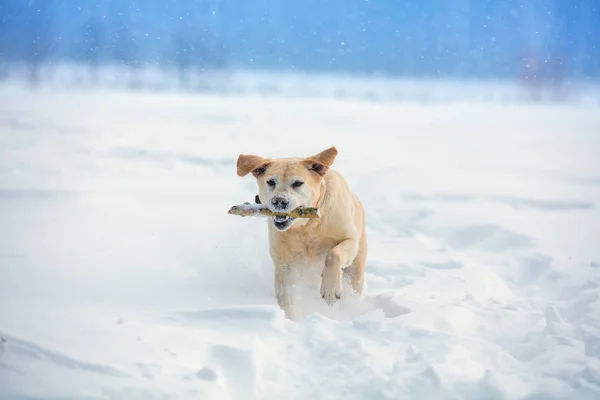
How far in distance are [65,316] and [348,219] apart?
1874mm

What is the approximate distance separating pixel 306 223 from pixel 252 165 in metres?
0.52

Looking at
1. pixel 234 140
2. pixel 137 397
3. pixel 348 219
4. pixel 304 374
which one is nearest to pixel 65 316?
pixel 137 397

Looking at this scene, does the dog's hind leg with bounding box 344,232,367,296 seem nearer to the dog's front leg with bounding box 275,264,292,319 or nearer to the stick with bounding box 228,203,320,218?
the dog's front leg with bounding box 275,264,292,319

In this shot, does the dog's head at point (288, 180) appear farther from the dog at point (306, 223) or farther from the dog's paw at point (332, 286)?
the dog's paw at point (332, 286)

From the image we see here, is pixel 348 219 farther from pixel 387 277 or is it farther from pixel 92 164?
pixel 92 164

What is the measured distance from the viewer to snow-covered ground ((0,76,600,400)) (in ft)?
9.66

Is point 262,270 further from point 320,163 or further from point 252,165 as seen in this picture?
point 320,163

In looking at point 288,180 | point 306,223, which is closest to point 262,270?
point 306,223

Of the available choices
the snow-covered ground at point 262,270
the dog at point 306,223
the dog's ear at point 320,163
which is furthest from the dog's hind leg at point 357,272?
the dog's ear at point 320,163

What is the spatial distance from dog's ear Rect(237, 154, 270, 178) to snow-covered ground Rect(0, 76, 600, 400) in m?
0.84

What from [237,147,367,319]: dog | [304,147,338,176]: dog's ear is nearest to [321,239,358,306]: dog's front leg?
[237,147,367,319]: dog

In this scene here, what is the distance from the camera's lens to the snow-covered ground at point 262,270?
295cm

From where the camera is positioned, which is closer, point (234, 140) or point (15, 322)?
point (15, 322)

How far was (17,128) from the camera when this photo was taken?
8.20 metres
